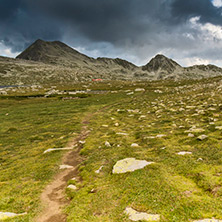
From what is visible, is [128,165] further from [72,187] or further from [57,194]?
[57,194]

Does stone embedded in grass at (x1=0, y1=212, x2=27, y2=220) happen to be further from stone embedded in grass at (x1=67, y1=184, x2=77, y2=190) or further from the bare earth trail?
stone embedded in grass at (x1=67, y1=184, x2=77, y2=190)

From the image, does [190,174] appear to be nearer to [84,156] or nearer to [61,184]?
[61,184]

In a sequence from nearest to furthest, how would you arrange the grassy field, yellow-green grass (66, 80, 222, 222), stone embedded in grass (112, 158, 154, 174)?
1. yellow-green grass (66, 80, 222, 222)
2. the grassy field
3. stone embedded in grass (112, 158, 154, 174)

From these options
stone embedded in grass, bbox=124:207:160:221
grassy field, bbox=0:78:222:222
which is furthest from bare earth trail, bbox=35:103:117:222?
stone embedded in grass, bbox=124:207:160:221

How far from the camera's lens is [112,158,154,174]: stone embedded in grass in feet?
40.8

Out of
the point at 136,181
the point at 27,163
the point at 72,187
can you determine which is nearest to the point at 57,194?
the point at 72,187

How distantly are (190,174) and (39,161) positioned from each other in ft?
50.9

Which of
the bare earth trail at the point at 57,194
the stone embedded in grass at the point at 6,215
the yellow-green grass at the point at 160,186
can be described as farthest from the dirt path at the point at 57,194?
the stone embedded in grass at the point at 6,215

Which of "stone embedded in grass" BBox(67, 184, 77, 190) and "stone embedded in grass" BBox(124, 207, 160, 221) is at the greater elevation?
"stone embedded in grass" BBox(124, 207, 160, 221)

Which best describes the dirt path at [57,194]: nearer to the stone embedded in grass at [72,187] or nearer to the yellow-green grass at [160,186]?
the stone embedded in grass at [72,187]

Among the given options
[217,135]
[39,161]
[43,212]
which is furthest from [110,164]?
[217,135]

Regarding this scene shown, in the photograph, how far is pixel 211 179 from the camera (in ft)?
32.0

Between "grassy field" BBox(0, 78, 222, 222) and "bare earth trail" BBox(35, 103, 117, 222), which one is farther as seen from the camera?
"bare earth trail" BBox(35, 103, 117, 222)

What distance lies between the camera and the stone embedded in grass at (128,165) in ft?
40.8
